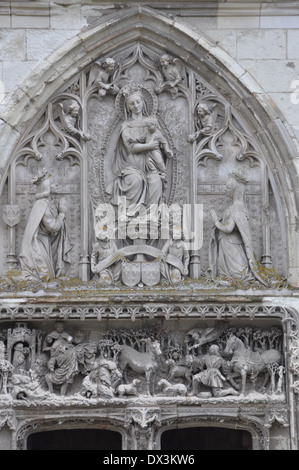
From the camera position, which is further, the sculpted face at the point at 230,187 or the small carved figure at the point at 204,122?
the small carved figure at the point at 204,122

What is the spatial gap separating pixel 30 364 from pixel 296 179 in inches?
141

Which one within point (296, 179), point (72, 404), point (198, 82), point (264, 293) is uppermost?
point (198, 82)

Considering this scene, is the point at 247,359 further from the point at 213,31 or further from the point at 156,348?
the point at 213,31

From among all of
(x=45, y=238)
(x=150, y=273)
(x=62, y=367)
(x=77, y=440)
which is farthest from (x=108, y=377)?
(x=77, y=440)

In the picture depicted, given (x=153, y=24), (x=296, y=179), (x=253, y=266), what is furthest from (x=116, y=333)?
(x=153, y=24)

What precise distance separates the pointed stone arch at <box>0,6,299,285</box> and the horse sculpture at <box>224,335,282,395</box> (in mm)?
854

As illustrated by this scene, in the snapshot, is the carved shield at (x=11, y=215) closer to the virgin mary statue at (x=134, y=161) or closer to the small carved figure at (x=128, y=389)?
the virgin mary statue at (x=134, y=161)

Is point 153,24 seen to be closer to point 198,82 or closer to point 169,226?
point 198,82

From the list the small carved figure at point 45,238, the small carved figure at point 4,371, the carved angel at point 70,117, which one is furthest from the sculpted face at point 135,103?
the small carved figure at point 4,371

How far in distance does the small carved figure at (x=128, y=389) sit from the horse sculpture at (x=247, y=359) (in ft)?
3.43

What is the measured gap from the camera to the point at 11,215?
13.9 meters

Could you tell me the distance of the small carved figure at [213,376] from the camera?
13609mm

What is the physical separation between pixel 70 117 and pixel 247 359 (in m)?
3.40

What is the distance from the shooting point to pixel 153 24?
14.3 m
